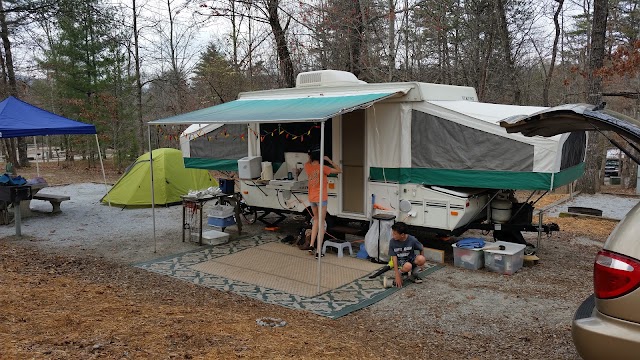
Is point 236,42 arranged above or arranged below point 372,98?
above

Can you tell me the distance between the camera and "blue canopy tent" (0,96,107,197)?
888 centimetres

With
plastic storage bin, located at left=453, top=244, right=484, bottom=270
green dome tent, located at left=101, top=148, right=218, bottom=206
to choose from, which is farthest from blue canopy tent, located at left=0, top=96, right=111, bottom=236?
plastic storage bin, located at left=453, top=244, right=484, bottom=270

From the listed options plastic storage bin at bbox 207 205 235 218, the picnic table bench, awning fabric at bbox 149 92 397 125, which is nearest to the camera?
awning fabric at bbox 149 92 397 125

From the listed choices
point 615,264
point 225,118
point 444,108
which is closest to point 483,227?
point 444,108

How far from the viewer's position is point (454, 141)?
6.53 metres

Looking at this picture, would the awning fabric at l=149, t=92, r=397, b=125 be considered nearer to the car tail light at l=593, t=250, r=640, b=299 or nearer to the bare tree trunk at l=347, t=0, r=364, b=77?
the car tail light at l=593, t=250, r=640, b=299

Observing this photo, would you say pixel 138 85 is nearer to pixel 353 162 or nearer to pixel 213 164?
pixel 213 164

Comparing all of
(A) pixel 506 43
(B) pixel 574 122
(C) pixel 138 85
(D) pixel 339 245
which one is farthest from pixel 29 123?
(A) pixel 506 43

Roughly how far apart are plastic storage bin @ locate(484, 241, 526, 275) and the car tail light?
12.4 ft

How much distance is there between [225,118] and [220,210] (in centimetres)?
225

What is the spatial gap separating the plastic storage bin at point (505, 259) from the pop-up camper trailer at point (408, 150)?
56 centimetres

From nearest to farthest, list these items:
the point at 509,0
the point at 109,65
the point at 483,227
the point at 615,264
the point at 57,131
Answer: the point at 615,264 → the point at 483,227 → the point at 57,131 → the point at 509,0 → the point at 109,65

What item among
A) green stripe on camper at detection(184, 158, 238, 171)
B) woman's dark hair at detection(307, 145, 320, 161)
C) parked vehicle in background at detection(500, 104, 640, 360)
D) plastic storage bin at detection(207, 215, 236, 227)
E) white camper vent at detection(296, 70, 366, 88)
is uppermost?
white camper vent at detection(296, 70, 366, 88)

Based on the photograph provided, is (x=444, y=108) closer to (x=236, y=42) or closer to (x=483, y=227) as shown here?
(x=483, y=227)
